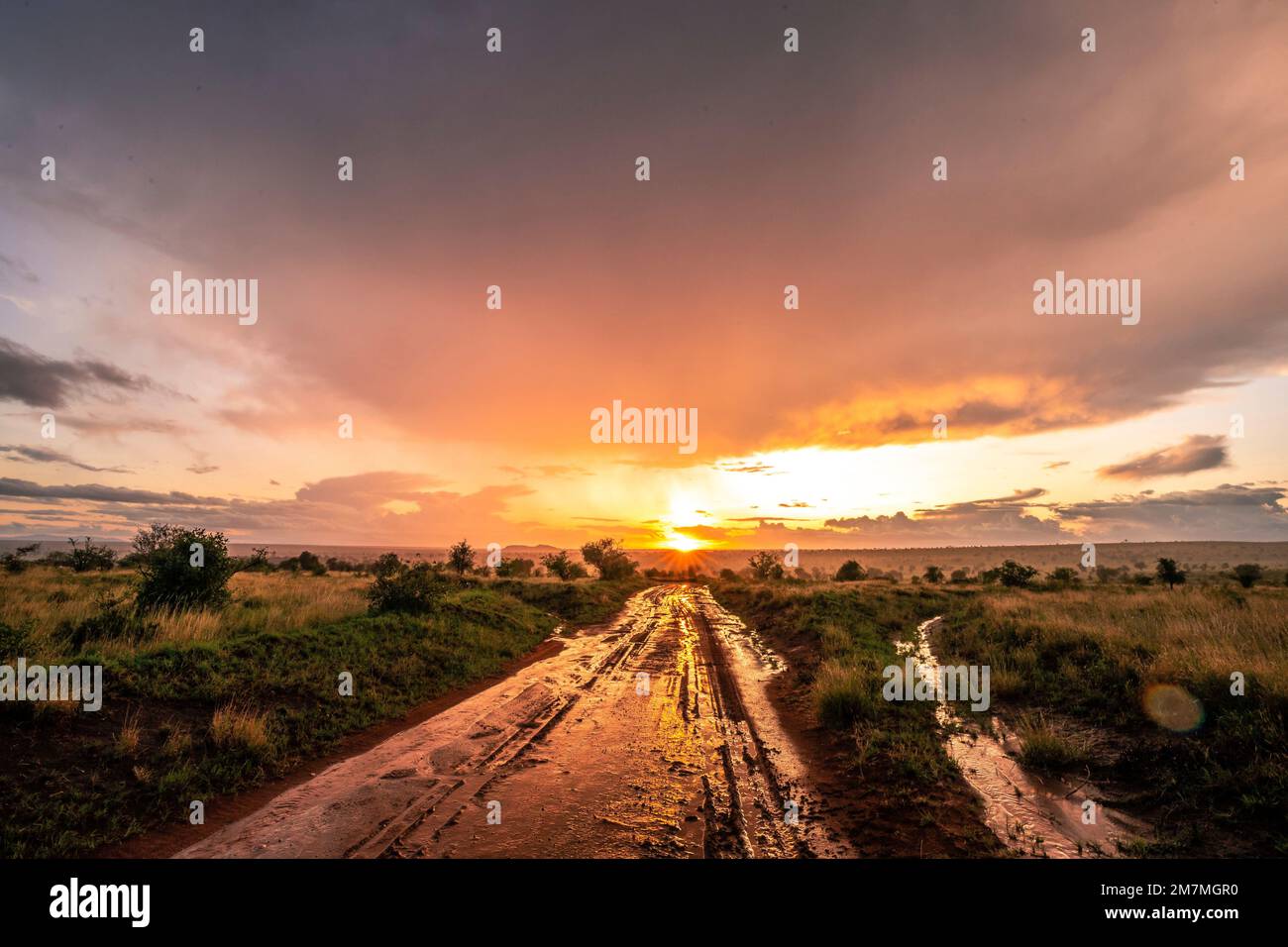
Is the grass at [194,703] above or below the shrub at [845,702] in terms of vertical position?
above

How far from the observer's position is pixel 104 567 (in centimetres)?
3394

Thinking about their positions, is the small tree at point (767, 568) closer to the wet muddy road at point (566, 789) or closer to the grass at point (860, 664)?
the grass at point (860, 664)

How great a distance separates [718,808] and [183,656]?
10.7m

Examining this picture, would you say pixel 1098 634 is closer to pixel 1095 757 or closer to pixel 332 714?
pixel 1095 757

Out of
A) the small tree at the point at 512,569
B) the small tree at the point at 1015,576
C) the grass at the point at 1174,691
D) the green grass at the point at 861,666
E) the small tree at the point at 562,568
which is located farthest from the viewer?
the small tree at the point at 562,568

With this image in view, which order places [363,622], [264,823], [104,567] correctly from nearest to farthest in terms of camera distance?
1. [264,823]
2. [363,622]
3. [104,567]

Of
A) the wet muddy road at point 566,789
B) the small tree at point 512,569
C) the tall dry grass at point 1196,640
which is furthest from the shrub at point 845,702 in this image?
the small tree at point 512,569

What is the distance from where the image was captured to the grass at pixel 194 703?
5.98 metres

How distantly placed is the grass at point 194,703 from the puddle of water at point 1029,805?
395 inches

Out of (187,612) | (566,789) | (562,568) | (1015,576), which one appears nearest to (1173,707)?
(566,789)

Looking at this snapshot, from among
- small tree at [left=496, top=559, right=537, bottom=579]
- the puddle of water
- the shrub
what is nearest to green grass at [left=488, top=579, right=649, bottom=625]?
small tree at [left=496, top=559, right=537, bottom=579]

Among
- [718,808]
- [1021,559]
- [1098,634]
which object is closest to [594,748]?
[718,808]
